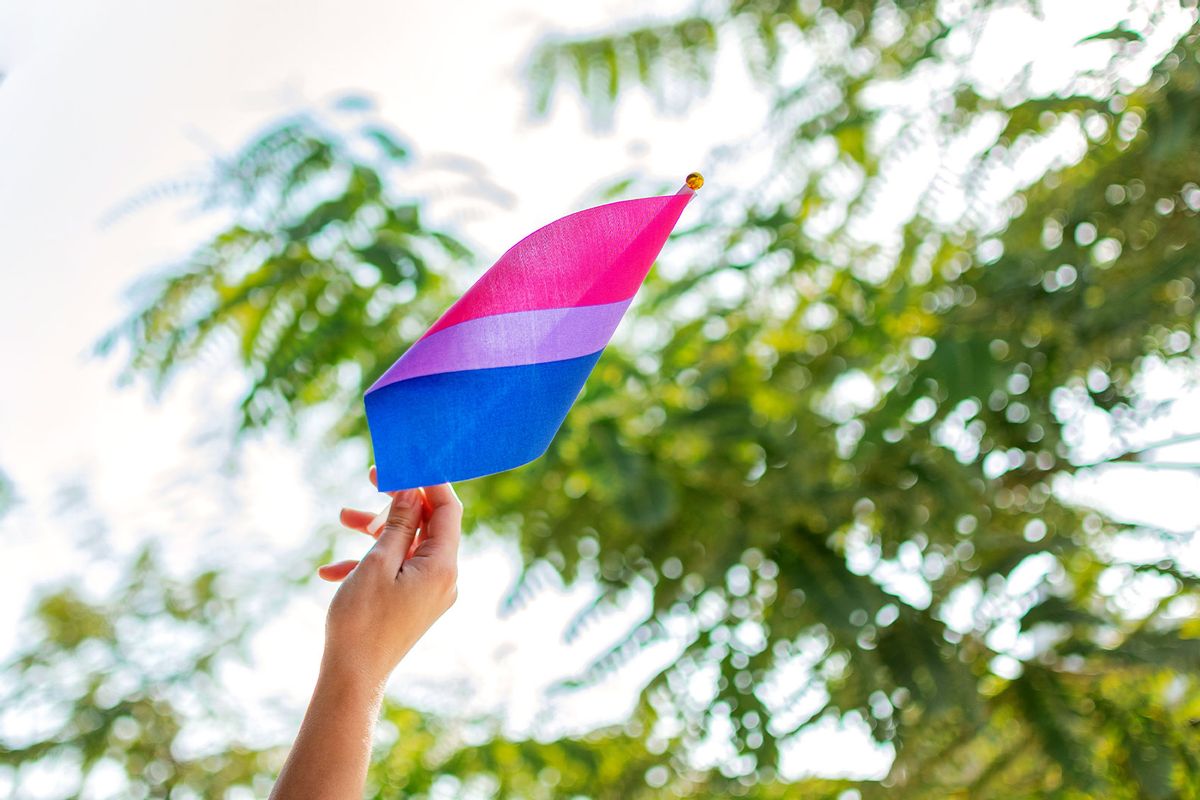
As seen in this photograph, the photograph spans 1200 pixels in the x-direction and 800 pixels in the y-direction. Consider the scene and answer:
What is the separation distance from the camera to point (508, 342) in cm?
95

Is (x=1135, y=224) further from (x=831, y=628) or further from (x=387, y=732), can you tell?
(x=387, y=732)

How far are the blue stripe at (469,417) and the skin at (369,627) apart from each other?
0.10ft

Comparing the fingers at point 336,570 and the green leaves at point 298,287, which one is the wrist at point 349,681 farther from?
the green leaves at point 298,287

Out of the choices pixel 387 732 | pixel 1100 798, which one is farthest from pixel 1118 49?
pixel 387 732

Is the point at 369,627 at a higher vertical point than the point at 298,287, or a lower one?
lower

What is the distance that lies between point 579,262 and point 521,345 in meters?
0.10

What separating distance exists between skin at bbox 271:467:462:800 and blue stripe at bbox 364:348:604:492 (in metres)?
0.03

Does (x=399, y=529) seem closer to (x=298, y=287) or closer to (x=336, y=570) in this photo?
(x=336, y=570)

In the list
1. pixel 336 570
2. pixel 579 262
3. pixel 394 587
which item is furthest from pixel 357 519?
pixel 579 262

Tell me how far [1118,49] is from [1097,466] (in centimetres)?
62

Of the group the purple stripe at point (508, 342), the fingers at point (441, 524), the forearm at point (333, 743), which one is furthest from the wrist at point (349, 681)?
the purple stripe at point (508, 342)

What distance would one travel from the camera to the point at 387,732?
Result: 2268mm

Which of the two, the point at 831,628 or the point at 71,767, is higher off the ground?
the point at 71,767

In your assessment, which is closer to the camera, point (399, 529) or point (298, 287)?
point (399, 529)
